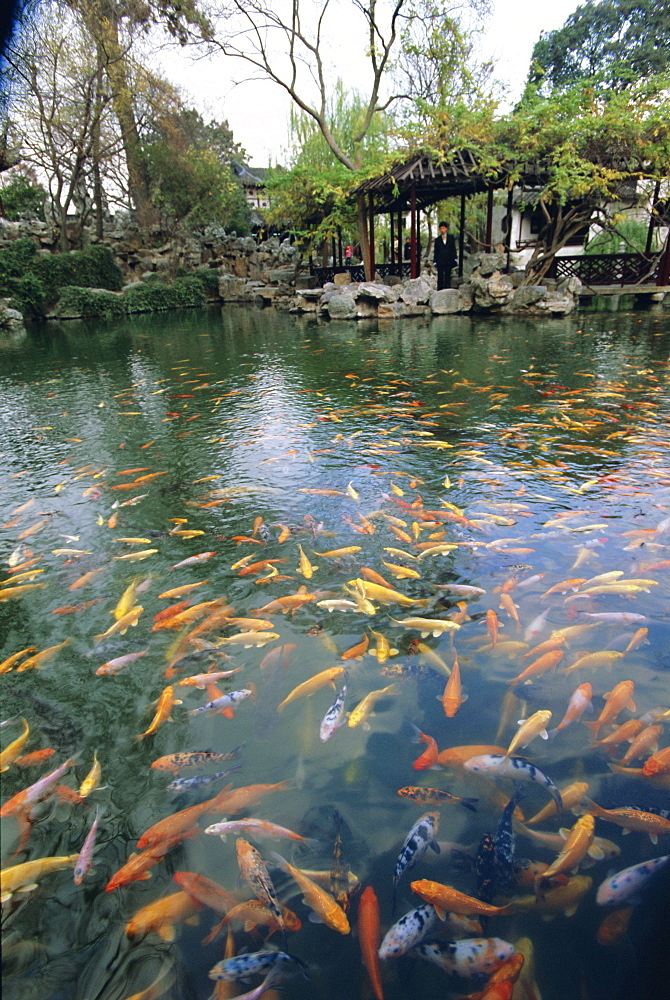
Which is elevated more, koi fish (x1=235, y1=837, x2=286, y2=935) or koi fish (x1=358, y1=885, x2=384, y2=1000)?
koi fish (x1=235, y1=837, x2=286, y2=935)

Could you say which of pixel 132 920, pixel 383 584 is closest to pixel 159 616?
pixel 383 584

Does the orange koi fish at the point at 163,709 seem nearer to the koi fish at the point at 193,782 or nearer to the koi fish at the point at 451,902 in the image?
the koi fish at the point at 193,782

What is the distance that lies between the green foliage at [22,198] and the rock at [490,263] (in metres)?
25.0

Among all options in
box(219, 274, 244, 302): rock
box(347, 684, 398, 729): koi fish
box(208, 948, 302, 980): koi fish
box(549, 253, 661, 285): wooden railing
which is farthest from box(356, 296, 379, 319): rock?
box(208, 948, 302, 980): koi fish

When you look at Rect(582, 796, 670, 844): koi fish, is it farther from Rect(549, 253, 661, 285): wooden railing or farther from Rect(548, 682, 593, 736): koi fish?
Rect(549, 253, 661, 285): wooden railing

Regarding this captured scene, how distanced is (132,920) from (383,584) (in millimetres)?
1914

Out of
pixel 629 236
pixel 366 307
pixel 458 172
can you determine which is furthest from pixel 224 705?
pixel 629 236

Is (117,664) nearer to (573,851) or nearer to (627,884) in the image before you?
(573,851)

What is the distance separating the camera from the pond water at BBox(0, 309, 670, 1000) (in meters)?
1.56

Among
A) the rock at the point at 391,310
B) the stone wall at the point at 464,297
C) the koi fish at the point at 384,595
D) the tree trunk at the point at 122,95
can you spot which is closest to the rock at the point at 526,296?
the stone wall at the point at 464,297

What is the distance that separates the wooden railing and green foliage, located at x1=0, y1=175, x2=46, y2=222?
1060 inches

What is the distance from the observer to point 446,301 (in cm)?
1670

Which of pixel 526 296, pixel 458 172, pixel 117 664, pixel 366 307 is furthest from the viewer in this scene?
pixel 366 307

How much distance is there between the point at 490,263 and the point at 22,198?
84.0ft
